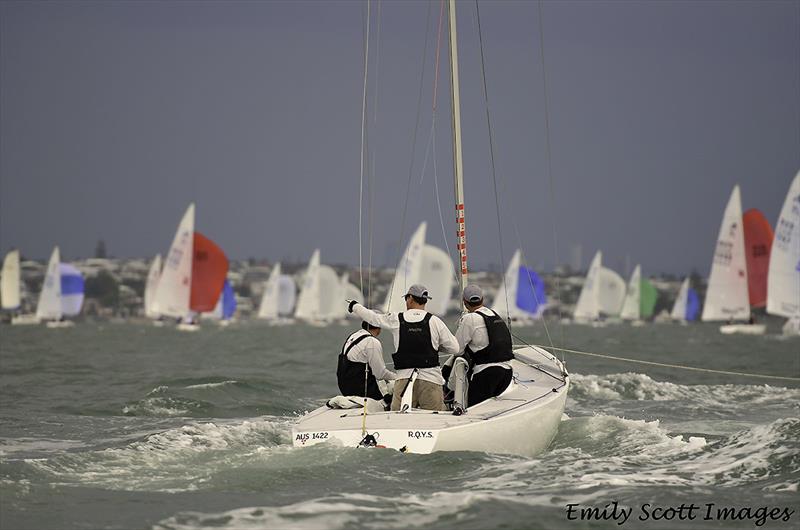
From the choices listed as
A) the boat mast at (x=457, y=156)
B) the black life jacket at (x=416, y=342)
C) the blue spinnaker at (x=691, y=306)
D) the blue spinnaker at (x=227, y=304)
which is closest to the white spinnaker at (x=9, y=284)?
the blue spinnaker at (x=227, y=304)

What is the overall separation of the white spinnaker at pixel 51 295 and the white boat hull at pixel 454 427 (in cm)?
6696

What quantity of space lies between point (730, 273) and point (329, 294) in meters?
47.5

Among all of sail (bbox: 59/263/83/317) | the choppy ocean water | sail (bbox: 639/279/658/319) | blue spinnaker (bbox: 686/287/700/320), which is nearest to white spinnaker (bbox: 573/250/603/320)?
blue spinnaker (bbox: 686/287/700/320)

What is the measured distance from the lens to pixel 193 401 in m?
16.0

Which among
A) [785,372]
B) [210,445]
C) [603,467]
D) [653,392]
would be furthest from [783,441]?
[785,372]

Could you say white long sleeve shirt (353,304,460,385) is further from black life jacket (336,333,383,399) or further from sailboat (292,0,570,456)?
black life jacket (336,333,383,399)

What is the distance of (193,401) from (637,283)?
85311mm

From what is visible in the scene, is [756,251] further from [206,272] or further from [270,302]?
[270,302]

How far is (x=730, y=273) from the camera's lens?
51.0m

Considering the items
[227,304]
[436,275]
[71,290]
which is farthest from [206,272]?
[227,304]

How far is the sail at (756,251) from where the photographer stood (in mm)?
50156

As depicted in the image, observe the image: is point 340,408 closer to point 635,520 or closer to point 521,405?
point 521,405

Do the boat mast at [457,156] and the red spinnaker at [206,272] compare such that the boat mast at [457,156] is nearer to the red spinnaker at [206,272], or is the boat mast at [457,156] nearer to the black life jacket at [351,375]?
A: the black life jacket at [351,375]

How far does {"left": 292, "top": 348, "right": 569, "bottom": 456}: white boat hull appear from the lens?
8.62 meters
